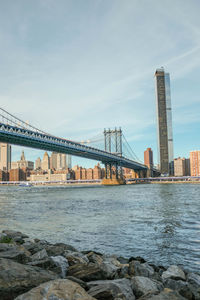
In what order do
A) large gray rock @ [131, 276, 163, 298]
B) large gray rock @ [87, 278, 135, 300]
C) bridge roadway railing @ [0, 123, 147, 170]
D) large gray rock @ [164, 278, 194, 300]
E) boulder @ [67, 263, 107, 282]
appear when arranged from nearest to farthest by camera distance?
large gray rock @ [87, 278, 135, 300] < large gray rock @ [131, 276, 163, 298] < large gray rock @ [164, 278, 194, 300] < boulder @ [67, 263, 107, 282] < bridge roadway railing @ [0, 123, 147, 170]

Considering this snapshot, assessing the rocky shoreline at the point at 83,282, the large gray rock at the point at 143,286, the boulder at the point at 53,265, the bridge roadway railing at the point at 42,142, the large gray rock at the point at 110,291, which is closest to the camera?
the rocky shoreline at the point at 83,282

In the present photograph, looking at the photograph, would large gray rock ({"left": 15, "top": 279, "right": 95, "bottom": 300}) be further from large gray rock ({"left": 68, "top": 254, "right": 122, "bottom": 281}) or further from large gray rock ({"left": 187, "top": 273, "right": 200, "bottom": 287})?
large gray rock ({"left": 187, "top": 273, "right": 200, "bottom": 287})

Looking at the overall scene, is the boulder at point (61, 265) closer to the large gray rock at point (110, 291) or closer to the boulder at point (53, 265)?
the boulder at point (53, 265)

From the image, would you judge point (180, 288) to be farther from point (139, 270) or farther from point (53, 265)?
point (53, 265)

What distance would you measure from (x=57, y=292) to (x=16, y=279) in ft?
2.86

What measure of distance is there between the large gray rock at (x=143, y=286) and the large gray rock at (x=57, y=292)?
1.35m

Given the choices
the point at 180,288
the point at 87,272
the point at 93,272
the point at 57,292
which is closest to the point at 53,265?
the point at 87,272

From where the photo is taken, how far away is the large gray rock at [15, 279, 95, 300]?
3855 mm

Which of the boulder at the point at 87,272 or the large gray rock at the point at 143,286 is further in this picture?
the boulder at the point at 87,272

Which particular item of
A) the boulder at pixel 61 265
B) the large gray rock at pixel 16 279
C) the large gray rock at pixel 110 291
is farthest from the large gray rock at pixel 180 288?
the large gray rock at pixel 16 279

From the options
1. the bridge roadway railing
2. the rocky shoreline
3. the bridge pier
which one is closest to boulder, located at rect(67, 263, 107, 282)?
the rocky shoreline

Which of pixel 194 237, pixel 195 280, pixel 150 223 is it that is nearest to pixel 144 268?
pixel 195 280

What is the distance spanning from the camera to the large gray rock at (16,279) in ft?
13.6

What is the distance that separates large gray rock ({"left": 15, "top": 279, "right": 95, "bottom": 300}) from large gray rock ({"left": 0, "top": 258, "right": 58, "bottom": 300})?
34 cm
